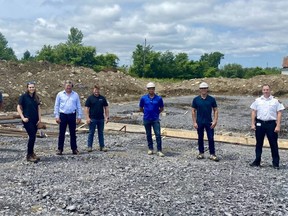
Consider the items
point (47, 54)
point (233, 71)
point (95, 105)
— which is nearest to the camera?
point (95, 105)

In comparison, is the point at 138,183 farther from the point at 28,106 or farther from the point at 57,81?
the point at 57,81

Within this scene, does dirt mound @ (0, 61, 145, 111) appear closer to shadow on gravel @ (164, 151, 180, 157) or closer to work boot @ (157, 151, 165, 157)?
shadow on gravel @ (164, 151, 180, 157)

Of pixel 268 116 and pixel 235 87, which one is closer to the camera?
pixel 268 116

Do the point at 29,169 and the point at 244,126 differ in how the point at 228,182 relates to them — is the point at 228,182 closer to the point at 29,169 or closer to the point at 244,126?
the point at 29,169

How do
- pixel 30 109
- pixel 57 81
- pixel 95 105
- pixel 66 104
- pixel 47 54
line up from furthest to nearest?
pixel 47 54 → pixel 57 81 → pixel 95 105 → pixel 66 104 → pixel 30 109

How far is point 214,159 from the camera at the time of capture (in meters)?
10.3

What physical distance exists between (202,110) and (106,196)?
3908mm

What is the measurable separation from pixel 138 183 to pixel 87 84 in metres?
25.2

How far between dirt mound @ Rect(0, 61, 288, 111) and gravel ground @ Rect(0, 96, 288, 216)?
1474 centimetres

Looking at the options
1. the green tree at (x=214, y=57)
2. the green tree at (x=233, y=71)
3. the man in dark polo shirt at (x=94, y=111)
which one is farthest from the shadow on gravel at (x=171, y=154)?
the green tree at (x=214, y=57)

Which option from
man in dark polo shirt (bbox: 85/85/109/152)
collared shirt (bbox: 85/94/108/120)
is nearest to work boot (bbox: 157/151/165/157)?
man in dark polo shirt (bbox: 85/85/109/152)

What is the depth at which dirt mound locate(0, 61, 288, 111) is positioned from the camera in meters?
28.7

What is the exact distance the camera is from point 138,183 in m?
7.95

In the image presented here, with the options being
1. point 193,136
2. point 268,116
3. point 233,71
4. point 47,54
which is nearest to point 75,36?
point 47,54
